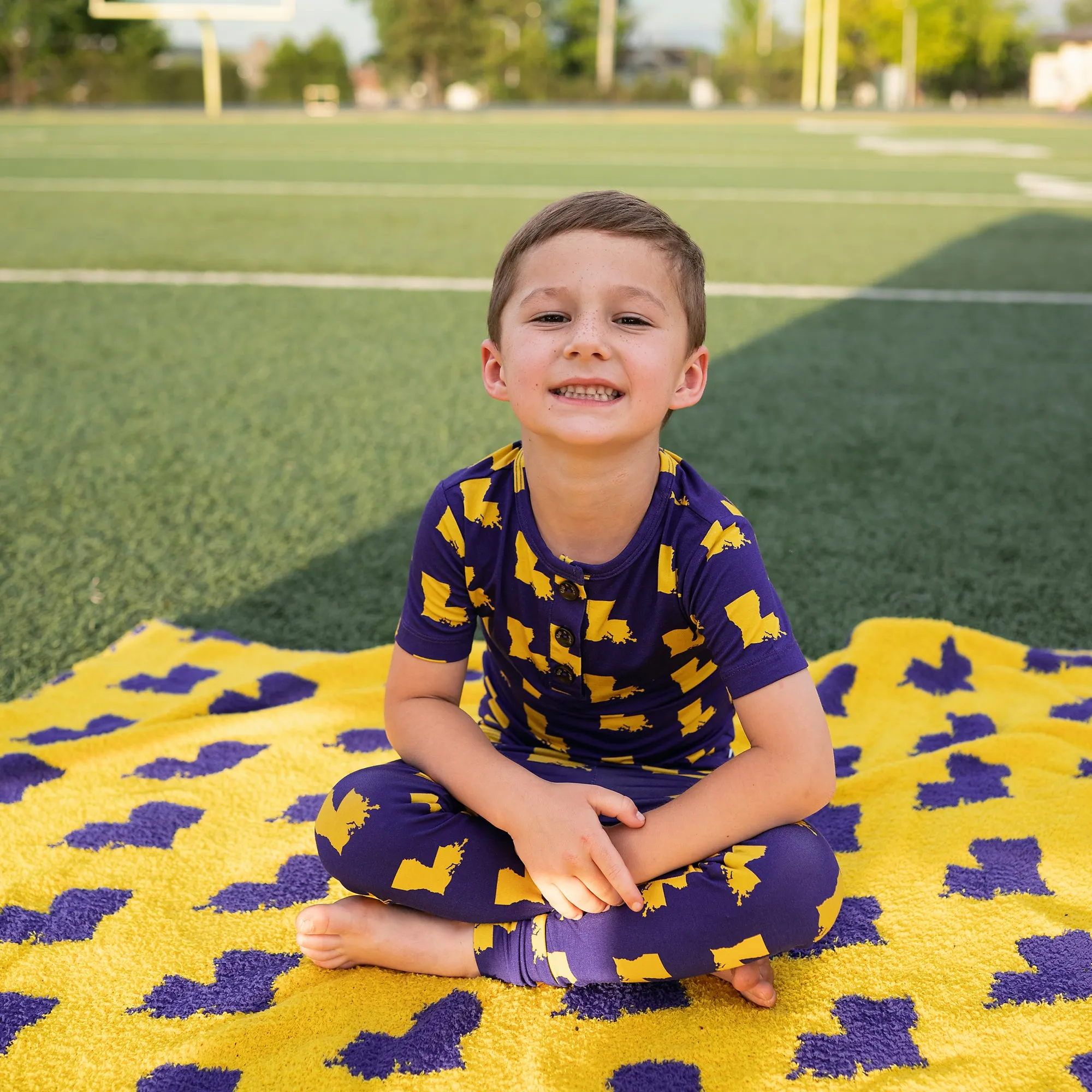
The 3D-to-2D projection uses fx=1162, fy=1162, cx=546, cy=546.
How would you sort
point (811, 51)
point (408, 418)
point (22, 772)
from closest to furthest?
point (22, 772), point (408, 418), point (811, 51)

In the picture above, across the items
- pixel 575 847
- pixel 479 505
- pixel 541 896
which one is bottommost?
pixel 541 896

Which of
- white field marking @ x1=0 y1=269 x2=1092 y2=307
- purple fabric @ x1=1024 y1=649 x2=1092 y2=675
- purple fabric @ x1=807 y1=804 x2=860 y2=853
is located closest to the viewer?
purple fabric @ x1=807 y1=804 x2=860 y2=853

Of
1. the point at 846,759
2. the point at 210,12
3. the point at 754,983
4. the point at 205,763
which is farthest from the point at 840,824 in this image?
the point at 210,12

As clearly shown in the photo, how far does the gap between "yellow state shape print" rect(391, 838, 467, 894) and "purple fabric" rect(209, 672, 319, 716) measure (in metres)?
0.77

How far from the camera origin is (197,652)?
2330 mm

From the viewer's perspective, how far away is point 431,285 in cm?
621

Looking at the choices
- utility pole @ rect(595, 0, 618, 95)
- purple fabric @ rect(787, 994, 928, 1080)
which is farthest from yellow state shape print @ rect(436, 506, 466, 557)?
utility pole @ rect(595, 0, 618, 95)

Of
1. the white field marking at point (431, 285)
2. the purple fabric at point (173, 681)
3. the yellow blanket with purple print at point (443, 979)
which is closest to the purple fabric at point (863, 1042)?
the yellow blanket with purple print at point (443, 979)

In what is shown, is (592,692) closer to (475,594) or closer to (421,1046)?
(475,594)

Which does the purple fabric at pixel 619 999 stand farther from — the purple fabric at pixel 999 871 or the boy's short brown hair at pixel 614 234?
the boy's short brown hair at pixel 614 234

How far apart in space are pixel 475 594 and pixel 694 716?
1.12 ft

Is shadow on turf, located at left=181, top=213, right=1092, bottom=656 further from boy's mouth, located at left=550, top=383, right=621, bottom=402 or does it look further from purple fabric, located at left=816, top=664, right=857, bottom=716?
boy's mouth, located at left=550, top=383, right=621, bottom=402

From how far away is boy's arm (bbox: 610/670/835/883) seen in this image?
132cm

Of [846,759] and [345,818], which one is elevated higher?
A: [345,818]
